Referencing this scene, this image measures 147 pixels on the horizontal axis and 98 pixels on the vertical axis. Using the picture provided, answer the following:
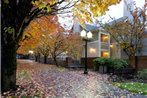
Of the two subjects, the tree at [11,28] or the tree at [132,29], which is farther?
the tree at [132,29]

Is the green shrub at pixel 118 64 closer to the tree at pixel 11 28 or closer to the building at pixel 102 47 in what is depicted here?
the tree at pixel 11 28

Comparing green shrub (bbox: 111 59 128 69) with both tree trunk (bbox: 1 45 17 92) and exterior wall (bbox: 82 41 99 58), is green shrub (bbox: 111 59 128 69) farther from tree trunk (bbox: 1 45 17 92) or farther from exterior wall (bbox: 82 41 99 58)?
exterior wall (bbox: 82 41 99 58)

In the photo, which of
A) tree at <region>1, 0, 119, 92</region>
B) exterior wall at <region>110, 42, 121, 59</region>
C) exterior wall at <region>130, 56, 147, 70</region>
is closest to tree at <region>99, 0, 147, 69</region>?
exterior wall at <region>130, 56, 147, 70</region>

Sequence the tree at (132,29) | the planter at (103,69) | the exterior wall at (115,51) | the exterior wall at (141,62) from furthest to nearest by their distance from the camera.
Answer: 1. the exterior wall at (115,51)
2. the tree at (132,29)
3. the planter at (103,69)
4. the exterior wall at (141,62)

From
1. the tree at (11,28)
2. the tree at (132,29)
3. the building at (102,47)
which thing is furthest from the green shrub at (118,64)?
the building at (102,47)

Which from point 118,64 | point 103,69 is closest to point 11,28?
point 118,64

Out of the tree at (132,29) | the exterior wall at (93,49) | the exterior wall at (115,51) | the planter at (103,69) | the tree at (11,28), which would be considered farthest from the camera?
the exterior wall at (93,49)

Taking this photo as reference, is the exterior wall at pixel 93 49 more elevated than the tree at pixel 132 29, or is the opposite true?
the tree at pixel 132 29

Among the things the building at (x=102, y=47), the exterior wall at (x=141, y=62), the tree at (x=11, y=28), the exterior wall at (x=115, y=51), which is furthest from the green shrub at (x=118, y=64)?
the exterior wall at (x=115, y=51)

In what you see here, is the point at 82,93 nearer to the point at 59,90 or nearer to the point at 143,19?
the point at 59,90

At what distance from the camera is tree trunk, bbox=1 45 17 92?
952 cm

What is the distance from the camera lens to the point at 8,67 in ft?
31.6

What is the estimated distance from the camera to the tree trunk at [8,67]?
952 cm

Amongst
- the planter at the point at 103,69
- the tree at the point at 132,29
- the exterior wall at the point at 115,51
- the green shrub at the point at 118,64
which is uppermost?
the tree at the point at 132,29
